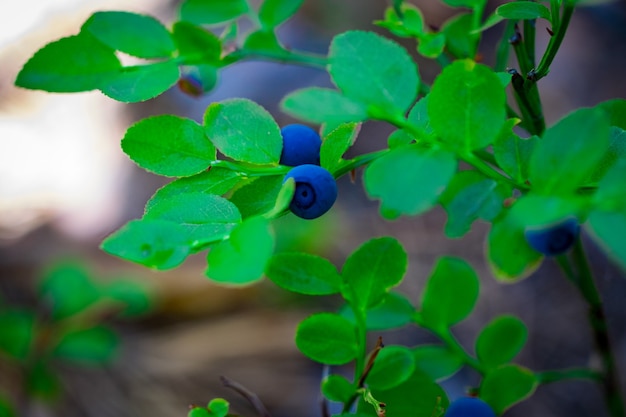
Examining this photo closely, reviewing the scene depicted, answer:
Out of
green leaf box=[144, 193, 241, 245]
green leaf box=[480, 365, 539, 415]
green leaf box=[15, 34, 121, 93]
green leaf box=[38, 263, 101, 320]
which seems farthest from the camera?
green leaf box=[38, 263, 101, 320]

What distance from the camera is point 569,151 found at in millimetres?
394

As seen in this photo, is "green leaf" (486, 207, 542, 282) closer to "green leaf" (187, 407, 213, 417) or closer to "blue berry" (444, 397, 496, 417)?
"blue berry" (444, 397, 496, 417)

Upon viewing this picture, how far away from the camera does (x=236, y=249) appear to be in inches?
16.4

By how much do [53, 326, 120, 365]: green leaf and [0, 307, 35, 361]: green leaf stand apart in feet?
0.26

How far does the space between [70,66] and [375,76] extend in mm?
285

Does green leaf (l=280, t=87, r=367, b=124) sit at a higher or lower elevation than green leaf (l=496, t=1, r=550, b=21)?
lower

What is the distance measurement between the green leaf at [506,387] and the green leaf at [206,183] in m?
0.35

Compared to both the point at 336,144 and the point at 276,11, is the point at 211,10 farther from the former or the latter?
the point at 336,144

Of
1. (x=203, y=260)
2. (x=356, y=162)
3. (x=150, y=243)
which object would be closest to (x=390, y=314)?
(x=356, y=162)

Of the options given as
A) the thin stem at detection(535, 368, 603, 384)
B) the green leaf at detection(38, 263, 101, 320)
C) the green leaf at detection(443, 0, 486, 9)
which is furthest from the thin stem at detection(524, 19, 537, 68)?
the green leaf at detection(38, 263, 101, 320)

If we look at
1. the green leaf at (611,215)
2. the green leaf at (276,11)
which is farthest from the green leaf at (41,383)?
the green leaf at (611,215)

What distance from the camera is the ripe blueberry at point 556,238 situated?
0.63 metres

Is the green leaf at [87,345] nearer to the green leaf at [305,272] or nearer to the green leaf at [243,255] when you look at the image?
the green leaf at [305,272]

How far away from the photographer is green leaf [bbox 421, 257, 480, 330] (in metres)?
0.80
